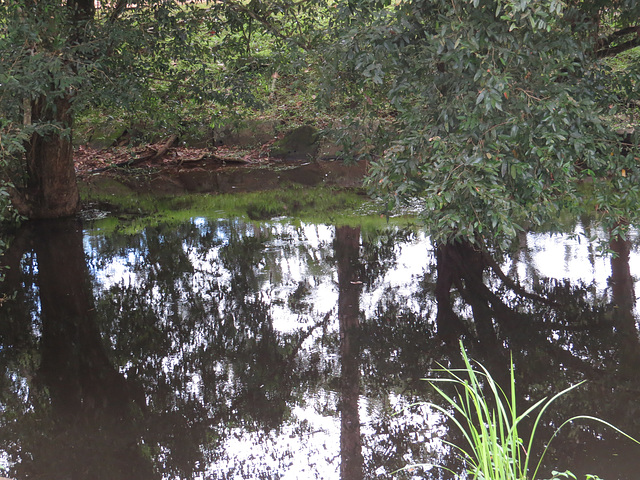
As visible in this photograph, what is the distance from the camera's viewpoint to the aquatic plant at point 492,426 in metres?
2.17

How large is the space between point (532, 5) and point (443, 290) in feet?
13.9

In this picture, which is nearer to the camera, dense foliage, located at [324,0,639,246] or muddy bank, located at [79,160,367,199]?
dense foliage, located at [324,0,639,246]

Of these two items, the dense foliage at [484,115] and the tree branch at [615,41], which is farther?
the tree branch at [615,41]

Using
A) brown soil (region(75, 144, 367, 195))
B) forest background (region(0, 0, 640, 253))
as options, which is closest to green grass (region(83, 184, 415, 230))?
brown soil (region(75, 144, 367, 195))

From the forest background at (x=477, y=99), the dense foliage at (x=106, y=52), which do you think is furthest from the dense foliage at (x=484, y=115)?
the dense foliage at (x=106, y=52)

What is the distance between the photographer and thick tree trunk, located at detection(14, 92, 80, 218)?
9711 mm

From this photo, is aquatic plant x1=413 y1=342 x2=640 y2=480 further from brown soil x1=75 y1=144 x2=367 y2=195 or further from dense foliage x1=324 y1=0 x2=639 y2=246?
brown soil x1=75 y1=144 x2=367 y2=195

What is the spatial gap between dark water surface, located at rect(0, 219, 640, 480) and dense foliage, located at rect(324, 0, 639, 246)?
1440 millimetres

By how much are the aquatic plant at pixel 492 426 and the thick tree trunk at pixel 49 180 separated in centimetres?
718

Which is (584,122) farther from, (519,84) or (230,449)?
(230,449)

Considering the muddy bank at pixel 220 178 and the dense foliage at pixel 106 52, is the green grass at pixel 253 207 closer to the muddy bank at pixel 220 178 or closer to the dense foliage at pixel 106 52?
the muddy bank at pixel 220 178

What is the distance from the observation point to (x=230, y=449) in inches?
164

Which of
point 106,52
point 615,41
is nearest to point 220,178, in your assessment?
point 106,52

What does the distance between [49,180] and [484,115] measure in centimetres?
831
